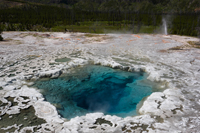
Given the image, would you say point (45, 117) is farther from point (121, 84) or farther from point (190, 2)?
point (190, 2)

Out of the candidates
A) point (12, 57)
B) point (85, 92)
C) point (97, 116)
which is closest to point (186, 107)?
point (97, 116)

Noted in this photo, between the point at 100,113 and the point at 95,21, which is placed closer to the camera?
the point at 100,113

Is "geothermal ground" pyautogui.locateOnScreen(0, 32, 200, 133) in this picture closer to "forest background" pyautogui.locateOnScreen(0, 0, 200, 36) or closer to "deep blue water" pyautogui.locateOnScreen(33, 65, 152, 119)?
"deep blue water" pyautogui.locateOnScreen(33, 65, 152, 119)

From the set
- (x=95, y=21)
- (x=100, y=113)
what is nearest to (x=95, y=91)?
(x=100, y=113)

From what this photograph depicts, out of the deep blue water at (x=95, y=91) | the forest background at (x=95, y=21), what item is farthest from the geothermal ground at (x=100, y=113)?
the forest background at (x=95, y=21)

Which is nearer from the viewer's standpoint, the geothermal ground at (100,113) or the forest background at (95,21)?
the geothermal ground at (100,113)

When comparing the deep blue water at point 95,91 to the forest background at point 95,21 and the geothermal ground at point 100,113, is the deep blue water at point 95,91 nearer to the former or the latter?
the geothermal ground at point 100,113

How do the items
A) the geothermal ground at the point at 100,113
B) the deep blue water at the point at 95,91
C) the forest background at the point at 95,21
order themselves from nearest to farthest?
the geothermal ground at the point at 100,113 → the deep blue water at the point at 95,91 → the forest background at the point at 95,21

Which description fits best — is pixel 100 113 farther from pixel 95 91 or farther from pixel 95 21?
pixel 95 21
